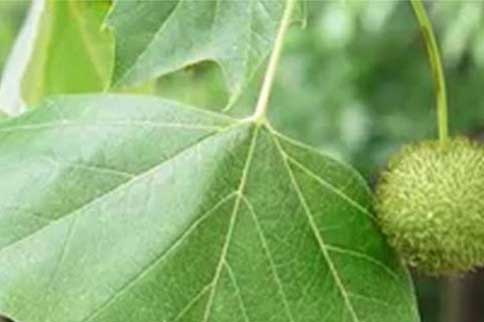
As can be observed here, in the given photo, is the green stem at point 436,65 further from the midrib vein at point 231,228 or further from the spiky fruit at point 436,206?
the midrib vein at point 231,228

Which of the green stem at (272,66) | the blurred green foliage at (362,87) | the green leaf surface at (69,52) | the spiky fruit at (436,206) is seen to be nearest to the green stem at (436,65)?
the spiky fruit at (436,206)

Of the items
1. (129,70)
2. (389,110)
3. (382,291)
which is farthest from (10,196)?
(389,110)

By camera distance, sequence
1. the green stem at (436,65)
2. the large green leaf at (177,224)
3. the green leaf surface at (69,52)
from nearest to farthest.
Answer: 1. the large green leaf at (177,224)
2. the green stem at (436,65)
3. the green leaf surface at (69,52)

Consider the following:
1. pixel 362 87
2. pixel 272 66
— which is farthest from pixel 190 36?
pixel 362 87

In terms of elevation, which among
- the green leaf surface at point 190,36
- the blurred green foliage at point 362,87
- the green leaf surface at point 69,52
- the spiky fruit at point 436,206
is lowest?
the blurred green foliage at point 362,87

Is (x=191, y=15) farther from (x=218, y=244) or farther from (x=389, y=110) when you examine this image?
(x=389, y=110)

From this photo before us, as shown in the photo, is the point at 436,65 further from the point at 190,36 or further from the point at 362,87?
the point at 362,87

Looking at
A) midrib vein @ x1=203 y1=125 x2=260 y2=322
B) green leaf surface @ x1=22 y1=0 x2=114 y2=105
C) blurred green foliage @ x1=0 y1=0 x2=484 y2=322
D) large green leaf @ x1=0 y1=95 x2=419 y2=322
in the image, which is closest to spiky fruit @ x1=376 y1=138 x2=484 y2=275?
large green leaf @ x1=0 y1=95 x2=419 y2=322
